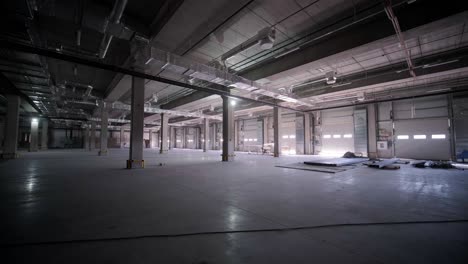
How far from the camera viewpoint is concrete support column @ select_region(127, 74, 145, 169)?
1001 centimetres

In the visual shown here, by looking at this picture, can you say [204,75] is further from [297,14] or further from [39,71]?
[39,71]

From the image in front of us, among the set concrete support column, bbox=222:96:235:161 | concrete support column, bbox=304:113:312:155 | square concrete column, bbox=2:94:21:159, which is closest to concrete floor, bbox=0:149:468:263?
concrete support column, bbox=222:96:235:161

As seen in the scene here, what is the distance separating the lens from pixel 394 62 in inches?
423

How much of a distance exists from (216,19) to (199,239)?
690cm

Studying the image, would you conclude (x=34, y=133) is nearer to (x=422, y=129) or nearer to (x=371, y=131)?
(x=371, y=131)

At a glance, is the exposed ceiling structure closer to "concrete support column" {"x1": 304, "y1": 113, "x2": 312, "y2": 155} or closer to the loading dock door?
the loading dock door

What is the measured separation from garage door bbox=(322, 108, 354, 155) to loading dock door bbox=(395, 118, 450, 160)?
380 centimetres

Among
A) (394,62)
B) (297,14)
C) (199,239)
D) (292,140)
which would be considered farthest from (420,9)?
(292,140)

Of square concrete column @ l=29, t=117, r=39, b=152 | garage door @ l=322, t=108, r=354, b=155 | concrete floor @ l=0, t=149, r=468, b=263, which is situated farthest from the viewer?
square concrete column @ l=29, t=117, r=39, b=152

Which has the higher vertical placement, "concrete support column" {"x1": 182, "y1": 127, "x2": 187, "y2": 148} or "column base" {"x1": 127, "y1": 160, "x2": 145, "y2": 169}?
"concrete support column" {"x1": 182, "y1": 127, "x2": 187, "y2": 148}

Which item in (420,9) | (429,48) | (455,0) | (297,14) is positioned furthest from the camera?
(429,48)

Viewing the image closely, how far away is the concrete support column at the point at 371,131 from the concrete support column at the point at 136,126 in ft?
64.6

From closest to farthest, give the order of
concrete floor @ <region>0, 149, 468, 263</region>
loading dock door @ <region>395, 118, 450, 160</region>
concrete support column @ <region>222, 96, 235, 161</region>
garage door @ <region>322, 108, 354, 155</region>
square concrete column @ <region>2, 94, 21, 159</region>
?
concrete floor @ <region>0, 149, 468, 263</region> → square concrete column @ <region>2, 94, 21, 159</region> → concrete support column @ <region>222, 96, 235, 161</region> → loading dock door @ <region>395, 118, 450, 160</region> → garage door @ <region>322, 108, 354, 155</region>

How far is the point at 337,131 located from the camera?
2062cm
